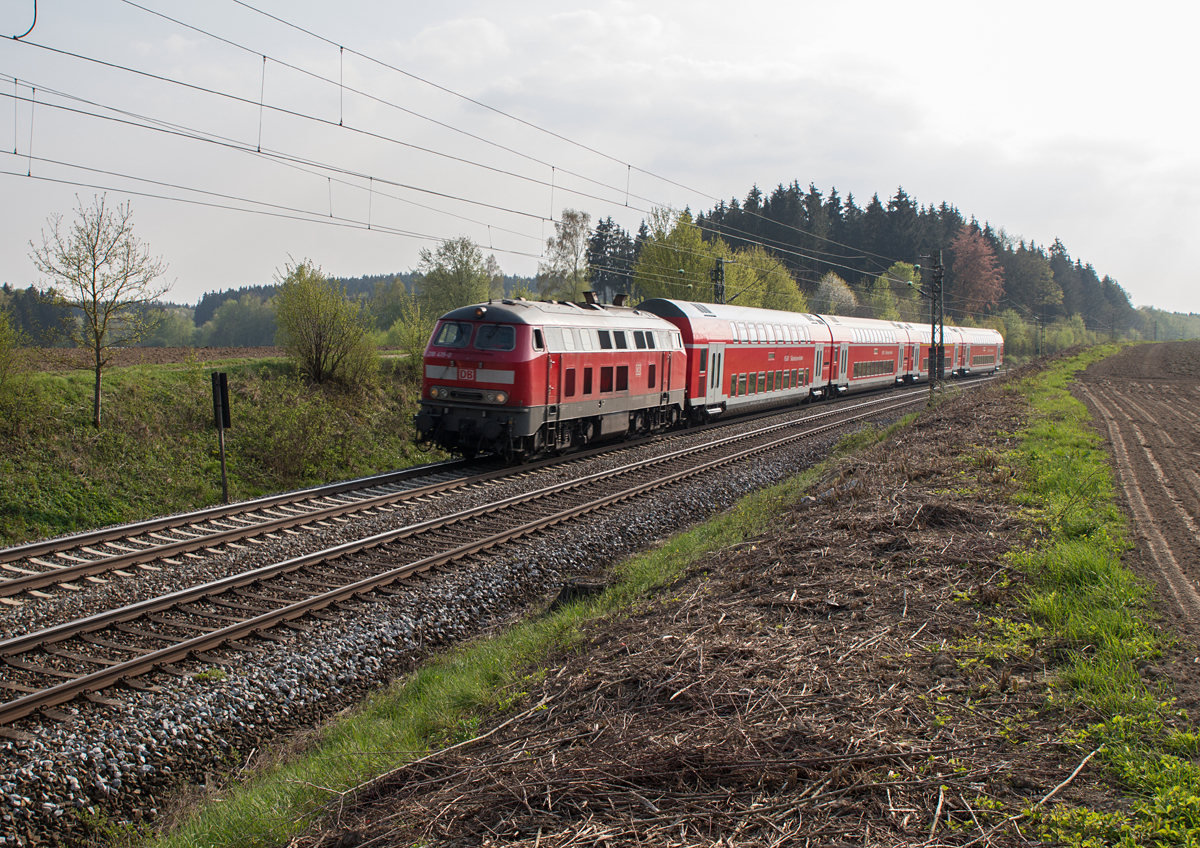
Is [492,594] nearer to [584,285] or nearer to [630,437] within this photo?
[630,437]

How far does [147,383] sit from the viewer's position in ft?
62.8

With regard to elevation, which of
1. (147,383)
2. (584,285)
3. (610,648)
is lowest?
(610,648)

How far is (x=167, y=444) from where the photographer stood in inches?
698

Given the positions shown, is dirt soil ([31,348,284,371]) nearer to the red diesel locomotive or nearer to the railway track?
the red diesel locomotive

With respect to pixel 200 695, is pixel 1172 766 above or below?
above

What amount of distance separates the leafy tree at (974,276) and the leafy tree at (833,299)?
3332cm

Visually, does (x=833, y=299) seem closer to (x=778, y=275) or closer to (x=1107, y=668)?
(x=778, y=275)

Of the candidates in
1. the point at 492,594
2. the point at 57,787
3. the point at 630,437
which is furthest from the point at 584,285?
the point at 57,787

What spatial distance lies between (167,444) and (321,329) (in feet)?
20.1

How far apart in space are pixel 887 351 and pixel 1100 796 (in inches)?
1602

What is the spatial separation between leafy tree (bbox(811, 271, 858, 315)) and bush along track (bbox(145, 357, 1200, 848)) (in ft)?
218

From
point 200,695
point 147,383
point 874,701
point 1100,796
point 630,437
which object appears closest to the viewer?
point 1100,796

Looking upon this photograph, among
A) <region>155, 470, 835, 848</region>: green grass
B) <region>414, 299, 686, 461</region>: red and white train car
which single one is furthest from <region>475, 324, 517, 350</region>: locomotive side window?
<region>155, 470, 835, 848</region>: green grass

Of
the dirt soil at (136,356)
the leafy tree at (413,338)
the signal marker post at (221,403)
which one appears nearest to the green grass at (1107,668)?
the signal marker post at (221,403)
